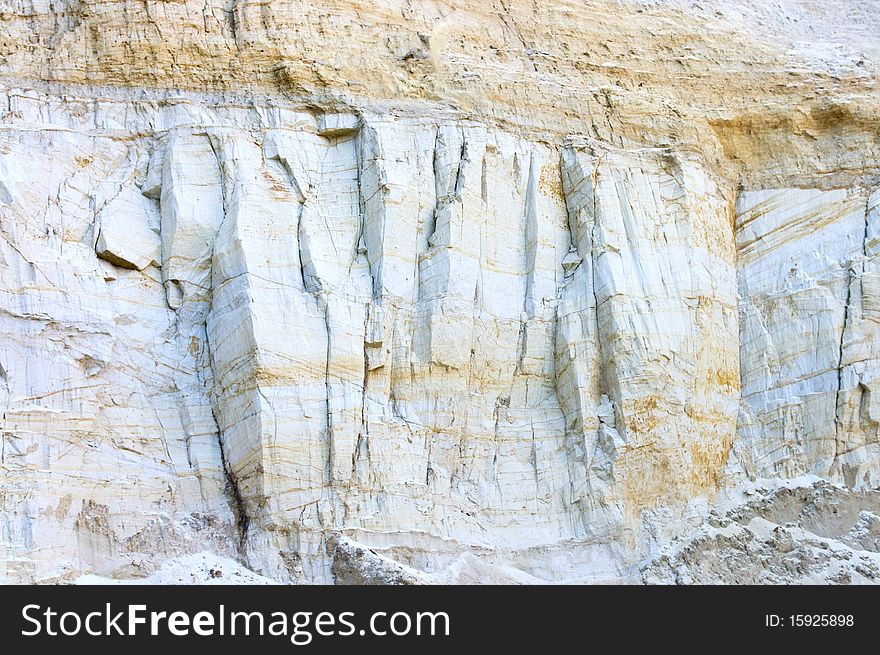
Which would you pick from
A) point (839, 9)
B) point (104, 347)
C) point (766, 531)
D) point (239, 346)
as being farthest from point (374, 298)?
point (839, 9)

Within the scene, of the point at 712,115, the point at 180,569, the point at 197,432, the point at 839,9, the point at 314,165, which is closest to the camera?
the point at 180,569

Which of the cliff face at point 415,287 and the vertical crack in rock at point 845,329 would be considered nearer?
the cliff face at point 415,287

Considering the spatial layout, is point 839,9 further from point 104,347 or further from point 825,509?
point 104,347

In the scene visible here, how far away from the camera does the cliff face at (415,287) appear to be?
23469mm

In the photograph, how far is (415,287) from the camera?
989 inches

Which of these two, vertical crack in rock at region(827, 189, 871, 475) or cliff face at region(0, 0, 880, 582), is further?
vertical crack in rock at region(827, 189, 871, 475)

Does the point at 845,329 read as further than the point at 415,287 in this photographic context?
Yes

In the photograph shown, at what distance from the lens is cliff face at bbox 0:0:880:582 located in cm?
2347

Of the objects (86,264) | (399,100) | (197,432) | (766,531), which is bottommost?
(766,531)

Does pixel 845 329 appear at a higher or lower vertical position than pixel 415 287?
lower

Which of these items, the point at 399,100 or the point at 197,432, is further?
the point at 399,100

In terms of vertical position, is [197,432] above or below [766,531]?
above

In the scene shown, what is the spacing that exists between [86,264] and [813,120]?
38.9 ft

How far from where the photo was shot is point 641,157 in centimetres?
2720
